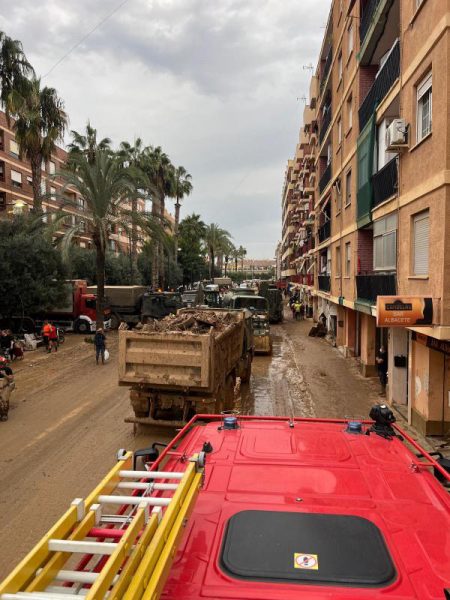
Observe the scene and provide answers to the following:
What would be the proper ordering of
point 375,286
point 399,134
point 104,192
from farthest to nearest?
point 104,192 < point 375,286 < point 399,134

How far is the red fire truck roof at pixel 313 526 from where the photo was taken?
7.11 ft

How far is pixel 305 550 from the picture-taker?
237cm

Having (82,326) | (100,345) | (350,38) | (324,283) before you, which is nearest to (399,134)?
(350,38)

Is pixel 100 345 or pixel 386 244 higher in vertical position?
pixel 386 244

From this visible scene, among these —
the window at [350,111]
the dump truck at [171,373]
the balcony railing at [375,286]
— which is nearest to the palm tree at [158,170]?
the window at [350,111]

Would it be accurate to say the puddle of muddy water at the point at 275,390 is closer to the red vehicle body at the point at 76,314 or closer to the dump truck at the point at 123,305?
the dump truck at the point at 123,305

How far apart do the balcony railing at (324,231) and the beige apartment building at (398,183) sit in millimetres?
3401

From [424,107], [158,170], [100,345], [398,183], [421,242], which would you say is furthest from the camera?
[158,170]

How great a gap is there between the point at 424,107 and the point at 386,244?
12.1 ft

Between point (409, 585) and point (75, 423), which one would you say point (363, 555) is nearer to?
point (409, 585)

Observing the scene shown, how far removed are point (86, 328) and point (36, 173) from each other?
33.5 feet

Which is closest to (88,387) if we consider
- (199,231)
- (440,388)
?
(440,388)

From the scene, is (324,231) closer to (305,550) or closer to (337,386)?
(337,386)

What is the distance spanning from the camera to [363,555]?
7.65 ft
